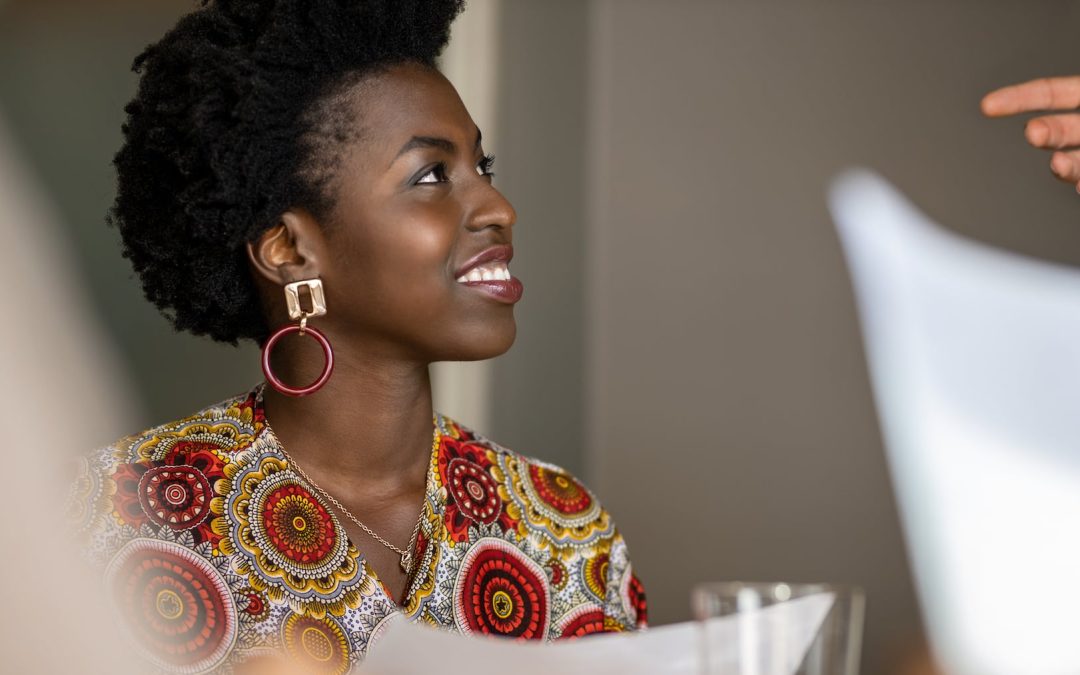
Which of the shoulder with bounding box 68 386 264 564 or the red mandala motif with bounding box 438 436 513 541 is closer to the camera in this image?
the shoulder with bounding box 68 386 264 564

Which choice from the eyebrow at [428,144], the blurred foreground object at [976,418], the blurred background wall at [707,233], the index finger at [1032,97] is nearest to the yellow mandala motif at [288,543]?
the eyebrow at [428,144]

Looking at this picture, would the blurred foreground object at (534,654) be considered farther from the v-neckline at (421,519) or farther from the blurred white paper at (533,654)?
the v-neckline at (421,519)

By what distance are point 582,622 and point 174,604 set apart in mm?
541

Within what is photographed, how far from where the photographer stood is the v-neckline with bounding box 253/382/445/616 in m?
1.47

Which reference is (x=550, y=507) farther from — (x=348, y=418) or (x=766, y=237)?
(x=766, y=237)

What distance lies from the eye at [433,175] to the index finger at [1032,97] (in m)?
0.66

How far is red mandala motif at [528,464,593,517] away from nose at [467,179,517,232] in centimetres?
39

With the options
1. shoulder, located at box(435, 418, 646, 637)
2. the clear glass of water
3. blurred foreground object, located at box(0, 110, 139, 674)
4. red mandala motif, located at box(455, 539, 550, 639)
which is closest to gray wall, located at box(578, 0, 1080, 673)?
shoulder, located at box(435, 418, 646, 637)

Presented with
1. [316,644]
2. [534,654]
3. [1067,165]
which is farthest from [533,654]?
[1067,165]

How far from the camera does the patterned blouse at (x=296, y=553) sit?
53.1 inches

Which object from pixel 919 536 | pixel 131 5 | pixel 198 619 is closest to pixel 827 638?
pixel 198 619

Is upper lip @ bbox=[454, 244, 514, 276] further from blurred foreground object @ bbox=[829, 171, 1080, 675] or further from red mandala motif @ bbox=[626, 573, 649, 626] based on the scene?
blurred foreground object @ bbox=[829, 171, 1080, 675]

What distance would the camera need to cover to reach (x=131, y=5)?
8.43ft

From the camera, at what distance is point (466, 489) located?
1.62m
